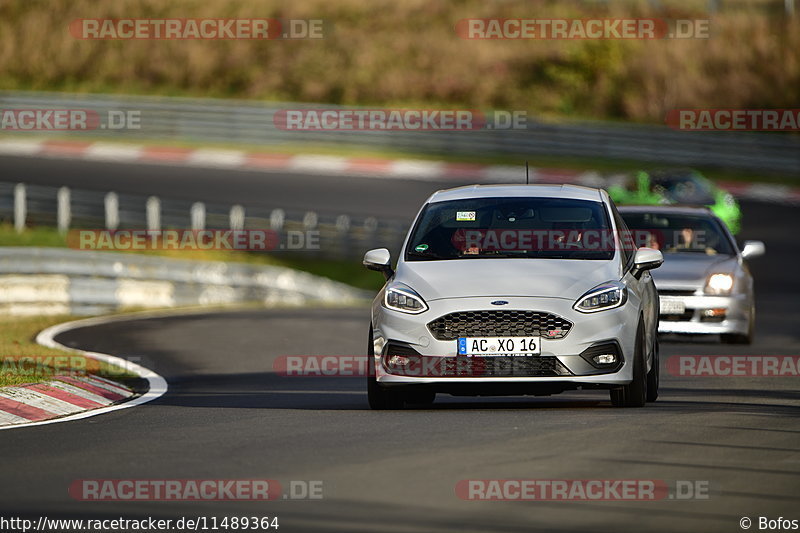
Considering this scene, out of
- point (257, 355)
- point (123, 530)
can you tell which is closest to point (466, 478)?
point (123, 530)

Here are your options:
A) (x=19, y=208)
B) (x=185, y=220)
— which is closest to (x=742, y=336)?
(x=19, y=208)

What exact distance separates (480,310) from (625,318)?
3.38ft

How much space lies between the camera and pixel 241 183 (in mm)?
41500

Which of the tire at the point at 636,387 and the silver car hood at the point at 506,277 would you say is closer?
the silver car hood at the point at 506,277

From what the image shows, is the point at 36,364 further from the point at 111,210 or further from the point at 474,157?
the point at 474,157

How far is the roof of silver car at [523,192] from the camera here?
12852 millimetres

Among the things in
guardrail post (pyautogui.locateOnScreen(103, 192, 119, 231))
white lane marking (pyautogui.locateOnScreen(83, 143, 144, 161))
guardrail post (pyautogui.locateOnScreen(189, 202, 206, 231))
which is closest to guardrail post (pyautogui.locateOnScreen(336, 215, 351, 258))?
guardrail post (pyautogui.locateOnScreen(189, 202, 206, 231))

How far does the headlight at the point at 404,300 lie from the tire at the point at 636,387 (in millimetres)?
1518

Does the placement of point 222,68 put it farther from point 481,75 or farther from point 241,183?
point 241,183

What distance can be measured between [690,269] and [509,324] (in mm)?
7845

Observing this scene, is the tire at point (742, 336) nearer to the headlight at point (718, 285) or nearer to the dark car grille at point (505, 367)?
the headlight at point (718, 285)

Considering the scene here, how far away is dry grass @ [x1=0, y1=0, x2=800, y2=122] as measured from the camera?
52.6m

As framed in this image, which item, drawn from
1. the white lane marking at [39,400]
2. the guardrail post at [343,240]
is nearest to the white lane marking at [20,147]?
the guardrail post at [343,240]

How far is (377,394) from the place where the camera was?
11.9 meters
